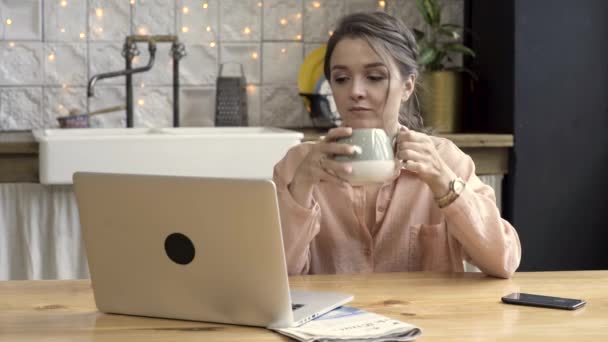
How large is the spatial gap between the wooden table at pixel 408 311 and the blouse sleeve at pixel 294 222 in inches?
5.8

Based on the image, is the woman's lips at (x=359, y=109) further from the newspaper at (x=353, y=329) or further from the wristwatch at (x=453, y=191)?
the newspaper at (x=353, y=329)

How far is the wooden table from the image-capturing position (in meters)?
1.28

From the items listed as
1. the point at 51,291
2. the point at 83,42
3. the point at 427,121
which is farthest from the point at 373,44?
the point at 83,42

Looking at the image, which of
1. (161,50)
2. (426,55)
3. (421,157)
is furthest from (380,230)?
(161,50)

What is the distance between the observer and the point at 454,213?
171cm

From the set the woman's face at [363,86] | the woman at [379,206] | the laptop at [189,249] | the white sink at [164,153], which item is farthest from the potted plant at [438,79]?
the laptop at [189,249]

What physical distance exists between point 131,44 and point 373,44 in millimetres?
1335

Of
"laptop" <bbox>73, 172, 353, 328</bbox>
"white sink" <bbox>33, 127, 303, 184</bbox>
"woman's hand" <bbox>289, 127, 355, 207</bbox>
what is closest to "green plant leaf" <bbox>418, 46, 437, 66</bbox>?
"white sink" <bbox>33, 127, 303, 184</bbox>

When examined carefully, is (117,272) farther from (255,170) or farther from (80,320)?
(255,170)

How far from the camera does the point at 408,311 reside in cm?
142

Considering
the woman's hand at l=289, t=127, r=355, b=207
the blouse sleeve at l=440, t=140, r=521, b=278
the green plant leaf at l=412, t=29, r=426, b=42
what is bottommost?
the blouse sleeve at l=440, t=140, r=521, b=278

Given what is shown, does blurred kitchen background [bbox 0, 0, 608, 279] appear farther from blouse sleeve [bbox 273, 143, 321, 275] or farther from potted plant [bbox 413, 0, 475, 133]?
blouse sleeve [bbox 273, 143, 321, 275]

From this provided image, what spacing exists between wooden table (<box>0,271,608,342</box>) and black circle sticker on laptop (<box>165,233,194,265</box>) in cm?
9

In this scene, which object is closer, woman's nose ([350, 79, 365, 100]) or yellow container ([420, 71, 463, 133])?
woman's nose ([350, 79, 365, 100])
